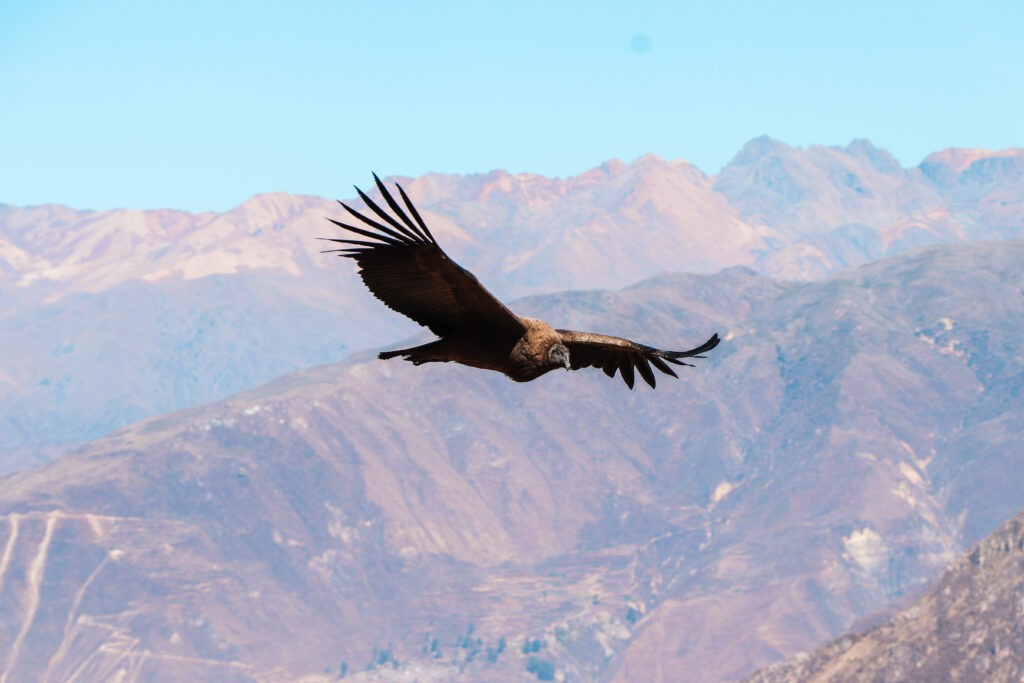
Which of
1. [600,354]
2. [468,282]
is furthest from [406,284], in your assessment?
[600,354]

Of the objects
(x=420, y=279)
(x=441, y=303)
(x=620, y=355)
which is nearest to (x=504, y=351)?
(x=441, y=303)

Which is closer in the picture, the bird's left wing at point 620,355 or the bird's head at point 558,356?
the bird's head at point 558,356

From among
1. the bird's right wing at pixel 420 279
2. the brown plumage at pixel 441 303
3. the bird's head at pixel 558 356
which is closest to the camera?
the bird's right wing at pixel 420 279

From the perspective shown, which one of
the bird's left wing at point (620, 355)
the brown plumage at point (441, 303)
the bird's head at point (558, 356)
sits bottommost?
the bird's left wing at point (620, 355)

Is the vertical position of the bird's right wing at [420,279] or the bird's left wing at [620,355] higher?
the bird's right wing at [420,279]

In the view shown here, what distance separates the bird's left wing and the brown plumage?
1967 millimetres

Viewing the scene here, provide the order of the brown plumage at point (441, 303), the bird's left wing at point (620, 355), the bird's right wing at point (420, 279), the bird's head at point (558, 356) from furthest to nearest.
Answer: the bird's left wing at point (620, 355) < the bird's head at point (558, 356) < the brown plumage at point (441, 303) < the bird's right wing at point (420, 279)

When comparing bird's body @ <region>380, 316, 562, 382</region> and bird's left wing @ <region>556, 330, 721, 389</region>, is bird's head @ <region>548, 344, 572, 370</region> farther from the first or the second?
bird's left wing @ <region>556, 330, 721, 389</region>

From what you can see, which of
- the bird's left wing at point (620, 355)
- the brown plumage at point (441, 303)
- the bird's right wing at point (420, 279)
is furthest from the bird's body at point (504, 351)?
the bird's left wing at point (620, 355)

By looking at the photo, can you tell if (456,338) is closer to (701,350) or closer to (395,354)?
(395,354)

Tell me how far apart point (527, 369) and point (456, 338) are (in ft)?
3.79

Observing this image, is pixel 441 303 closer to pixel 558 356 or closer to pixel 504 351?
pixel 504 351

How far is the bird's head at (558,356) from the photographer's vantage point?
2166 centimetres

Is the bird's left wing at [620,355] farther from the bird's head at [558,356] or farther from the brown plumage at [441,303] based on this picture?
the bird's head at [558,356]
